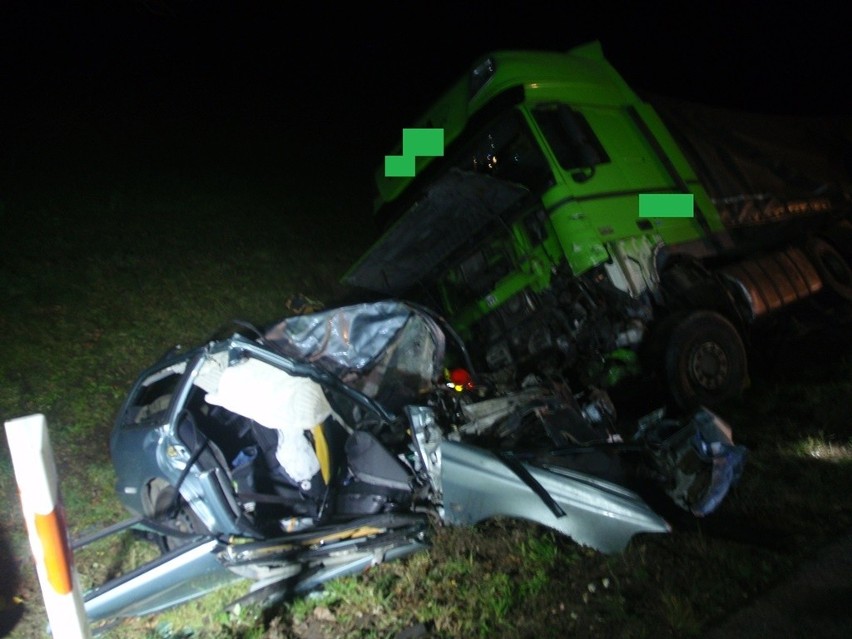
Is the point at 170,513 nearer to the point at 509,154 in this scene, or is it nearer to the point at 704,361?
the point at 509,154

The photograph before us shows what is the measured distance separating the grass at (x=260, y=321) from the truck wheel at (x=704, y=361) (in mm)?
225

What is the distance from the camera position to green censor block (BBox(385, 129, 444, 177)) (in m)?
5.71

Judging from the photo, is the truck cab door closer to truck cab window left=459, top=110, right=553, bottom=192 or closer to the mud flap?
truck cab window left=459, top=110, right=553, bottom=192

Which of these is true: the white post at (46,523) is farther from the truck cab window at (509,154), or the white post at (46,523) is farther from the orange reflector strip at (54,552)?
the truck cab window at (509,154)

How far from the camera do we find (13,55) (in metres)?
11.9

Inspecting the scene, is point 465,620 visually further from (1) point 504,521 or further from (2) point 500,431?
(2) point 500,431

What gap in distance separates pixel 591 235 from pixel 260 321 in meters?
4.01

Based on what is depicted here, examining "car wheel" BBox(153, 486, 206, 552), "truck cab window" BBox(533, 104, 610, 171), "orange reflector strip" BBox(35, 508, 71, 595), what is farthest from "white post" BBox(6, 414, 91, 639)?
"truck cab window" BBox(533, 104, 610, 171)

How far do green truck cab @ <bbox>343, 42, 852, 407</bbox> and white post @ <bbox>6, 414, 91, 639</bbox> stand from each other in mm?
3156

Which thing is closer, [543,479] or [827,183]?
[543,479]

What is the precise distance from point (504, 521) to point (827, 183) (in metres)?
5.79

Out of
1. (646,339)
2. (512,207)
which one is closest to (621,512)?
(646,339)

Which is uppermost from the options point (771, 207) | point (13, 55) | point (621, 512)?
point (13, 55)

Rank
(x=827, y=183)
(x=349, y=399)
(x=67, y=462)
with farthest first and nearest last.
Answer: (x=827, y=183)
(x=67, y=462)
(x=349, y=399)
